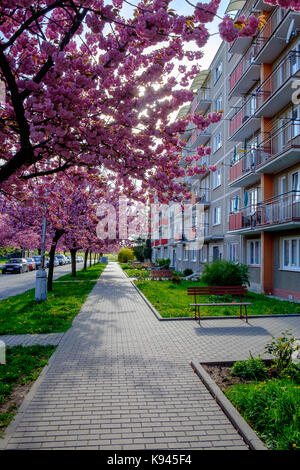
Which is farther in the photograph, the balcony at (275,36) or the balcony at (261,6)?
the balcony at (261,6)

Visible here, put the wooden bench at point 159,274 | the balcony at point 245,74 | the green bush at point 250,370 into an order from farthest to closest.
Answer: the wooden bench at point 159,274
the balcony at point 245,74
the green bush at point 250,370

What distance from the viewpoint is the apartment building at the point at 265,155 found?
45.8 feet

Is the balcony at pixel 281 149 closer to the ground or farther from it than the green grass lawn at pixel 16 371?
farther from it

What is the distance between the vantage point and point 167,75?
248 inches

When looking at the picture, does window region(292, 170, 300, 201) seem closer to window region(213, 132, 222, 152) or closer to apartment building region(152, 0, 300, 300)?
apartment building region(152, 0, 300, 300)

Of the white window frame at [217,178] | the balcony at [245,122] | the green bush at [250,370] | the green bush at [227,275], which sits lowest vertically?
the green bush at [250,370]

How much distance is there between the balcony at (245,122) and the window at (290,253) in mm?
6503

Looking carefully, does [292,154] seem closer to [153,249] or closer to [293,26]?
[293,26]

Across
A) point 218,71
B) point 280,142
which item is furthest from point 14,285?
point 218,71

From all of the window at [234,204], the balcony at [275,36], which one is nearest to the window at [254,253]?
the window at [234,204]

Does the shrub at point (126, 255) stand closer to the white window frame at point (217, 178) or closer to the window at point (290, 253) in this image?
the white window frame at point (217, 178)

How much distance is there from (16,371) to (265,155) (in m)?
15.0

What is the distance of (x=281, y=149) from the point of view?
49.6ft
